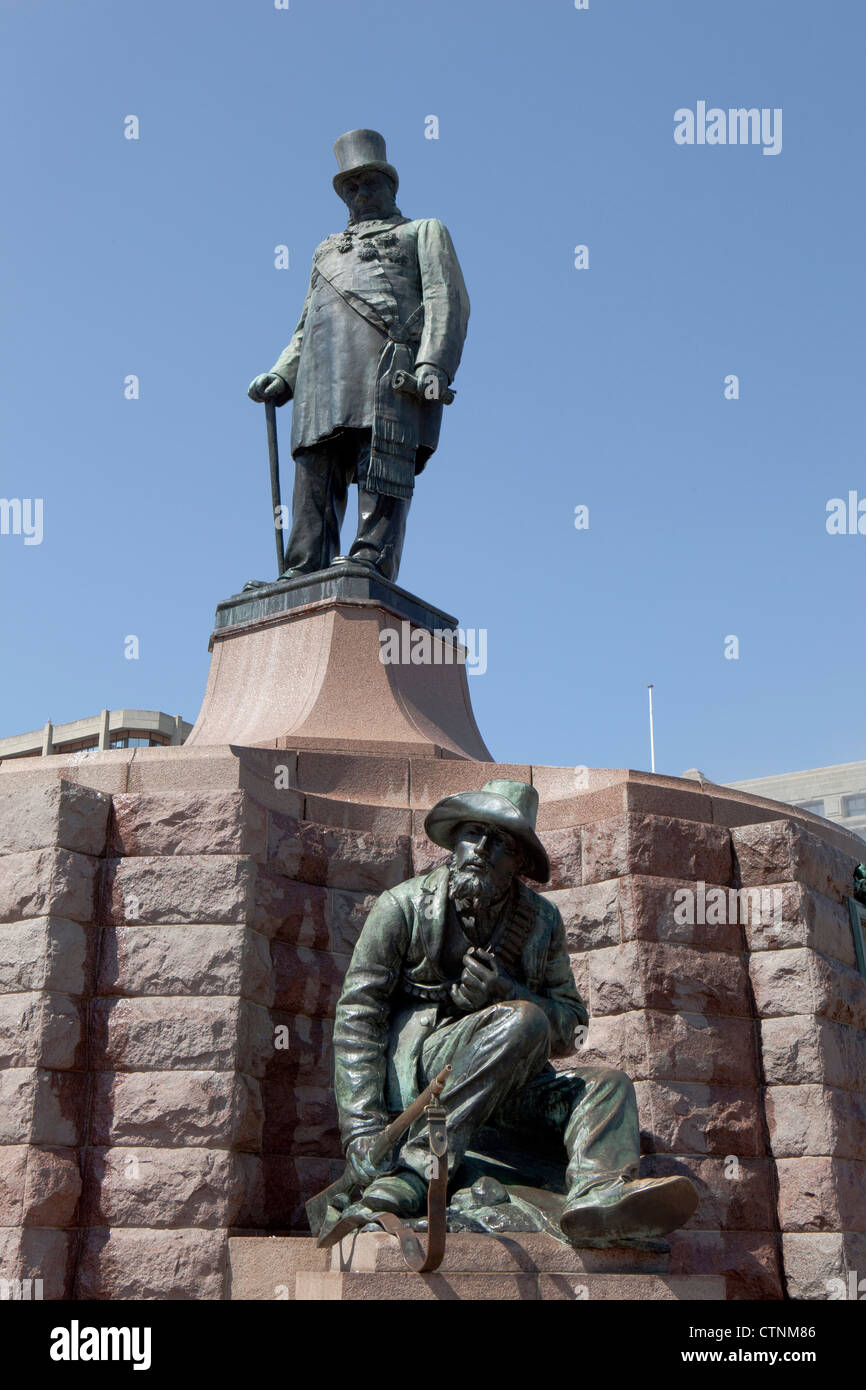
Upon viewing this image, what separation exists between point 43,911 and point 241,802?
107 centimetres

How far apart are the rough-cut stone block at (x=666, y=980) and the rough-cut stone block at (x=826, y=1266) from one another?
1.14 meters

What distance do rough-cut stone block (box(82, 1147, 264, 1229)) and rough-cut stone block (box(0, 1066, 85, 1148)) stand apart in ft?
0.60

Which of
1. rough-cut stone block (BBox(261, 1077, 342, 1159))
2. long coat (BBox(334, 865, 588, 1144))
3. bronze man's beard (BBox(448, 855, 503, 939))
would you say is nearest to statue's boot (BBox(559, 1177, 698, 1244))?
long coat (BBox(334, 865, 588, 1144))

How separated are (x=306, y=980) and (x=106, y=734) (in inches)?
1209

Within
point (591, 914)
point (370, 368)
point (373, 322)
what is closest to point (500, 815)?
point (591, 914)

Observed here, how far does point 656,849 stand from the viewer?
25.2ft

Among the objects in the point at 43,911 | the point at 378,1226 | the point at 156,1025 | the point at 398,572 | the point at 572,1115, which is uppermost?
the point at 398,572

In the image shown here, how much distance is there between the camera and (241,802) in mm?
7262

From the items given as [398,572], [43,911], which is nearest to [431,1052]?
[43,911]

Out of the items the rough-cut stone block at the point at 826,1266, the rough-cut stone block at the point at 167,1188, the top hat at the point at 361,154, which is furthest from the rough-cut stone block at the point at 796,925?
the top hat at the point at 361,154

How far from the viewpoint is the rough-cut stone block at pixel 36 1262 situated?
6297 mm

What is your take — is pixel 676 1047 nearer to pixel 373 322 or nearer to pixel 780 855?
pixel 780 855

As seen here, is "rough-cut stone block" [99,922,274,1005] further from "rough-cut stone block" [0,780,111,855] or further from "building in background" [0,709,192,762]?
"building in background" [0,709,192,762]
